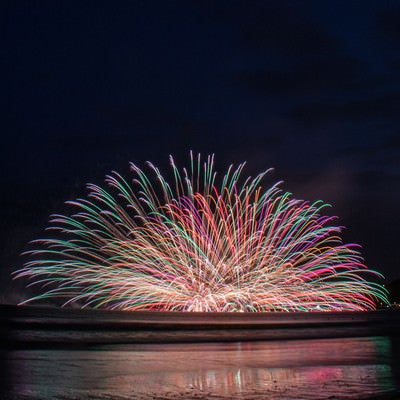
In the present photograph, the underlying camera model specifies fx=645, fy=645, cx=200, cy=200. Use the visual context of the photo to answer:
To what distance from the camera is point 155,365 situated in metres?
11.7

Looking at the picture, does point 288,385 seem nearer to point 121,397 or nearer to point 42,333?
point 121,397

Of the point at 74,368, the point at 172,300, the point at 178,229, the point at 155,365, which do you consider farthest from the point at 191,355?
the point at 172,300

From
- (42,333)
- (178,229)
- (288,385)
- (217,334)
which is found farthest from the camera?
(178,229)

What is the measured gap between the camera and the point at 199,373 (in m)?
10.6

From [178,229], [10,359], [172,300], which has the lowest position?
[10,359]

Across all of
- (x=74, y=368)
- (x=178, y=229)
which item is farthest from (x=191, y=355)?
(x=178, y=229)

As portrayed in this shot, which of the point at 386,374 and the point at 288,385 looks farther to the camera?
the point at 386,374

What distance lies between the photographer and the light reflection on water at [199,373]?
334 inches

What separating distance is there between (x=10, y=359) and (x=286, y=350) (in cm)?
714

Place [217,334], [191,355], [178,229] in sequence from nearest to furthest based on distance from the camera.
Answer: [191,355] → [217,334] → [178,229]

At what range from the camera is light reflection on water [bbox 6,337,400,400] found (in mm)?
8477

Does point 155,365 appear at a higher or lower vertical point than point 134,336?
lower

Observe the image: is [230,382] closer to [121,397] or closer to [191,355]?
[121,397]

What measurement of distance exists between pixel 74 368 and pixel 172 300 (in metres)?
25.1
